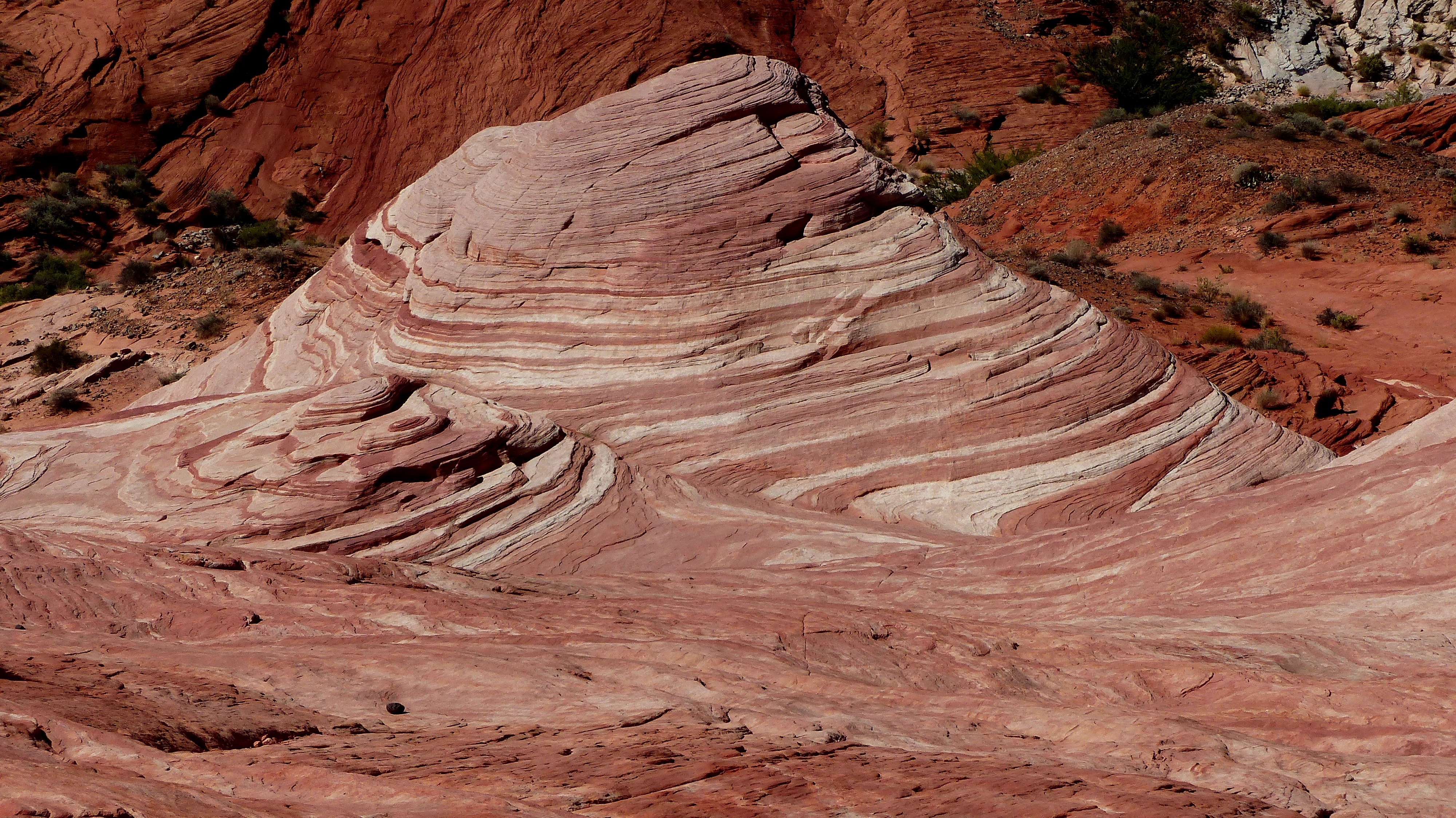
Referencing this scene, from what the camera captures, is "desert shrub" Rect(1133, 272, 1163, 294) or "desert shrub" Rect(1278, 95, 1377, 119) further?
"desert shrub" Rect(1278, 95, 1377, 119)

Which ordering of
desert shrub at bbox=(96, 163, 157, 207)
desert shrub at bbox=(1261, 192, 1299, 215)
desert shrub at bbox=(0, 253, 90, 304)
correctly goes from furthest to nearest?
desert shrub at bbox=(96, 163, 157, 207) < desert shrub at bbox=(0, 253, 90, 304) < desert shrub at bbox=(1261, 192, 1299, 215)

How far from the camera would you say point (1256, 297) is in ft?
79.8

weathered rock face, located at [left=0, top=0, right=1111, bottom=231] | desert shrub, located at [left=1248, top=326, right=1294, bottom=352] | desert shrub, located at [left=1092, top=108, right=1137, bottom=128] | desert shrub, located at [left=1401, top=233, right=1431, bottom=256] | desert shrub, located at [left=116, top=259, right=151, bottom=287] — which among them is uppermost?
weathered rock face, located at [left=0, top=0, right=1111, bottom=231]

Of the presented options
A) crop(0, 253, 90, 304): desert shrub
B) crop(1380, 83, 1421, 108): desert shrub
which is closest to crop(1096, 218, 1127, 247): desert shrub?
crop(1380, 83, 1421, 108): desert shrub

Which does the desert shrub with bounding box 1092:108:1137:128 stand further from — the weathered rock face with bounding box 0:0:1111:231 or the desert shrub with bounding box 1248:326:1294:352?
the desert shrub with bounding box 1248:326:1294:352

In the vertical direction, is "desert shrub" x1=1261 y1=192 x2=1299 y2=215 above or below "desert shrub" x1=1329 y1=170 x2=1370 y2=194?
below

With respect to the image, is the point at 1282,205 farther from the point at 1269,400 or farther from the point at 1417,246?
the point at 1269,400

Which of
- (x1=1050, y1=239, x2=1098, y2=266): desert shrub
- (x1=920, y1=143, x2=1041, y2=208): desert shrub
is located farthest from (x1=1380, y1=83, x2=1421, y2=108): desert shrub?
(x1=1050, y1=239, x2=1098, y2=266): desert shrub

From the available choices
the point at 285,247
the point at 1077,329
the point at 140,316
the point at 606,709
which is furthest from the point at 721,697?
the point at 285,247

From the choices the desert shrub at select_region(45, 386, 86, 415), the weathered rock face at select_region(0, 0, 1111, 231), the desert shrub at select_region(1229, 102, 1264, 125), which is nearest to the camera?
the desert shrub at select_region(45, 386, 86, 415)

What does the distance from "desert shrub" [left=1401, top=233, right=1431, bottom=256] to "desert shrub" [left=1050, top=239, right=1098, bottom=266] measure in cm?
709

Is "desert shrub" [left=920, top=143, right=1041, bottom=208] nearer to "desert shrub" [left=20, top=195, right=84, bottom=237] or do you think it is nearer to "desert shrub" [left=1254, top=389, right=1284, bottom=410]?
"desert shrub" [left=1254, top=389, right=1284, bottom=410]

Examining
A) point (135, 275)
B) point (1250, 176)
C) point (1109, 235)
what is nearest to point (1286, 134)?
point (1250, 176)

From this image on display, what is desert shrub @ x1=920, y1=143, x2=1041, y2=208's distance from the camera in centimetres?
3497
